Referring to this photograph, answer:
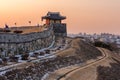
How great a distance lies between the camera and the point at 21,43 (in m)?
73.2

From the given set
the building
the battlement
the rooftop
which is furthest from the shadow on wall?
the rooftop

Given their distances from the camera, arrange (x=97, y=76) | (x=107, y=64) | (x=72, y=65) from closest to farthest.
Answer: (x=97, y=76), (x=72, y=65), (x=107, y=64)

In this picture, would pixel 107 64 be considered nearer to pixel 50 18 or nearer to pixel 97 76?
pixel 97 76

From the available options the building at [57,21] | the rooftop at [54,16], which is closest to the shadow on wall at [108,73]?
the building at [57,21]

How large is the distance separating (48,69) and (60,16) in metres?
62.4

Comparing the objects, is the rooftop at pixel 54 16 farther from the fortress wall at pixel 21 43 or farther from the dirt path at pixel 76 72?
the dirt path at pixel 76 72

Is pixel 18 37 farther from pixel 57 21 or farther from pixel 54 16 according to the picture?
pixel 57 21

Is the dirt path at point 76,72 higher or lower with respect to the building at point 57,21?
lower

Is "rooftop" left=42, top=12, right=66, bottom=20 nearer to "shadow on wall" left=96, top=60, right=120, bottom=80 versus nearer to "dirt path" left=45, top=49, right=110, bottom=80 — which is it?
"dirt path" left=45, top=49, right=110, bottom=80

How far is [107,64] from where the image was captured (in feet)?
276

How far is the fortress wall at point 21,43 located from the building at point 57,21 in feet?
101

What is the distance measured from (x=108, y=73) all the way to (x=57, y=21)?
52.5m

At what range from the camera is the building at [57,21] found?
4764 inches

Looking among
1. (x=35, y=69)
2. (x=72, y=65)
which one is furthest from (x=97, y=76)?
(x=35, y=69)
